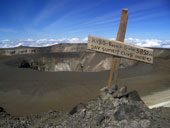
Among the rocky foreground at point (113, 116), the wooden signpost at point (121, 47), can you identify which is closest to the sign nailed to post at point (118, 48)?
the wooden signpost at point (121, 47)

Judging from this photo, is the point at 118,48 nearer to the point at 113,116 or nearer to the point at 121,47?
the point at 121,47

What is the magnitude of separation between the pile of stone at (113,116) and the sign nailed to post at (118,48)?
106 cm

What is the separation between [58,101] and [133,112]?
702 cm

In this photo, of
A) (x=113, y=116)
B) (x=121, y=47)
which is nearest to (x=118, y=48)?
(x=121, y=47)

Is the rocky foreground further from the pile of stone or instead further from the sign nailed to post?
the sign nailed to post

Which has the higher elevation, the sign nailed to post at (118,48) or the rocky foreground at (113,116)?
the sign nailed to post at (118,48)

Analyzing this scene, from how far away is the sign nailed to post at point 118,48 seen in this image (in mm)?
3832

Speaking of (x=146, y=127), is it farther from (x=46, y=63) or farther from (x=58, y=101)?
(x=46, y=63)

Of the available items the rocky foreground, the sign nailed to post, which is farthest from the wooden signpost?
the rocky foreground

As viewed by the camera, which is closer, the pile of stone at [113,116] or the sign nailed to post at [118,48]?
the pile of stone at [113,116]

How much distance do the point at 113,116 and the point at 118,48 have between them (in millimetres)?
1627

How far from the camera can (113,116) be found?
329cm

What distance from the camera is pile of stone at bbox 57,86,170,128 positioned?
2.96 metres

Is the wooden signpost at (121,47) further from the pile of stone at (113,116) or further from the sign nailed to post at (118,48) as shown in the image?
the pile of stone at (113,116)
